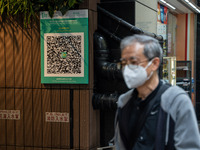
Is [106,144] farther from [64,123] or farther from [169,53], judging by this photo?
[169,53]

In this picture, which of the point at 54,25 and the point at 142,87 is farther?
Result: the point at 54,25

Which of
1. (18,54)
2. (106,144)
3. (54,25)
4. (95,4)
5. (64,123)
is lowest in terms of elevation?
(106,144)

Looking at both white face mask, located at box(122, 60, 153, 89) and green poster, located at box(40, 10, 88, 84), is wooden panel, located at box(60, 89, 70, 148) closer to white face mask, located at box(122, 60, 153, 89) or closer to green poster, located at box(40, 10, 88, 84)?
green poster, located at box(40, 10, 88, 84)

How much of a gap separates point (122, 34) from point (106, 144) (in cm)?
204

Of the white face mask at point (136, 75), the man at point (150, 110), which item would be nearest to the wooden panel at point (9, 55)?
the man at point (150, 110)

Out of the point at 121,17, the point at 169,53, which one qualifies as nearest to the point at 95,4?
the point at 121,17

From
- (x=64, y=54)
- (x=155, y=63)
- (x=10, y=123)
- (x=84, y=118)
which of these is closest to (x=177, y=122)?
(x=155, y=63)

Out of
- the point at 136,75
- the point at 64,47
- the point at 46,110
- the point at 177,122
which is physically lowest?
the point at 46,110

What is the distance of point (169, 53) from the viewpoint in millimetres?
12617

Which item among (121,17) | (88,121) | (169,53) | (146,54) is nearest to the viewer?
(146,54)

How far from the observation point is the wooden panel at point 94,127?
596 cm

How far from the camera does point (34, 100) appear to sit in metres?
6.18

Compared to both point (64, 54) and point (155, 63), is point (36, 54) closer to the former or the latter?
point (64, 54)

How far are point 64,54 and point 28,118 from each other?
1334 millimetres
